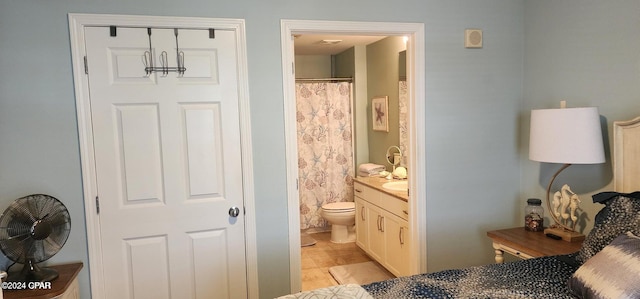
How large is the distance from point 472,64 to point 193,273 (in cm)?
229

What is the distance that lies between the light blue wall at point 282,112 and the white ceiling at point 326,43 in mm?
1650

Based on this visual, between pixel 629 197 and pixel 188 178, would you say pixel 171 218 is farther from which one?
pixel 629 197

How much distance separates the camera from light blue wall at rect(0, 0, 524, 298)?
2271 mm

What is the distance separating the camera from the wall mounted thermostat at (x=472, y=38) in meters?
2.92

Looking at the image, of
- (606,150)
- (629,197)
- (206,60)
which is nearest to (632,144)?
(606,150)

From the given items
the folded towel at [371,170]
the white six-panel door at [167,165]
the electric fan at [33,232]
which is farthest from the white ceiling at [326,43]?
the electric fan at [33,232]

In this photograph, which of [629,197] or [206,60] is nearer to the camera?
[629,197]

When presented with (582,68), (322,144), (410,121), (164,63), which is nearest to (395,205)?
(410,121)

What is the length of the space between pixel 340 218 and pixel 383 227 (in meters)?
1.01

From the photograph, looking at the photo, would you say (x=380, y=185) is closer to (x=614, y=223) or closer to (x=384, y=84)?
(x=384, y=84)

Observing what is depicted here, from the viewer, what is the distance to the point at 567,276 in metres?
1.88

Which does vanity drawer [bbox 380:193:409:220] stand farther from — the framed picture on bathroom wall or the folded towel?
the framed picture on bathroom wall

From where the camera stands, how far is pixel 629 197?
6.33ft

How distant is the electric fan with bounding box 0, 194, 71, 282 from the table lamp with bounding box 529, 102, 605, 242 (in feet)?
8.57
